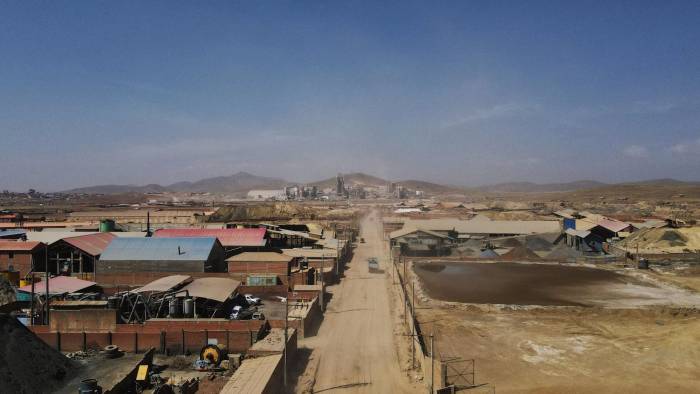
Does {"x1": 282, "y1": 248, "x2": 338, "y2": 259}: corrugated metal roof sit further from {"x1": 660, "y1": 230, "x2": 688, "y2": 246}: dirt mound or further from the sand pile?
{"x1": 660, "y1": 230, "x2": 688, "y2": 246}: dirt mound

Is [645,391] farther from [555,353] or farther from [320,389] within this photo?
[320,389]

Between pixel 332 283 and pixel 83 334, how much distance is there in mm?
19890

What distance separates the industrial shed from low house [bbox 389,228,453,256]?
24318 millimetres

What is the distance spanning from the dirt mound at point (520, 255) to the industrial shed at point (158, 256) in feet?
102

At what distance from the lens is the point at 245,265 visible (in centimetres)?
3634

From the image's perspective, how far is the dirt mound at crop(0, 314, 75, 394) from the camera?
13.6m

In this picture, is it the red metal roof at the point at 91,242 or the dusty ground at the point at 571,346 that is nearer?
the dusty ground at the point at 571,346

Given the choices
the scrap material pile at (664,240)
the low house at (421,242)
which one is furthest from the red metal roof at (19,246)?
the scrap material pile at (664,240)

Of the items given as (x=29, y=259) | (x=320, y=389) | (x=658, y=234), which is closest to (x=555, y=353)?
(x=320, y=389)

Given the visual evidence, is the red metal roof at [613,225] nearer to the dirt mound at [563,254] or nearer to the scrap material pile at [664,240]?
the scrap material pile at [664,240]

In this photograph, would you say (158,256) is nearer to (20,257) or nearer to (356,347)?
(20,257)

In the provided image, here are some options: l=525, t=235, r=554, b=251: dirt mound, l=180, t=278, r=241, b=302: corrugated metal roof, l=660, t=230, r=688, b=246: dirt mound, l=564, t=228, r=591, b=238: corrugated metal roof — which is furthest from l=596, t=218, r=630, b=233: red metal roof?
l=180, t=278, r=241, b=302: corrugated metal roof

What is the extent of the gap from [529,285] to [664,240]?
29.8 m

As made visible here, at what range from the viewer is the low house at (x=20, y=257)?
3575 centimetres
